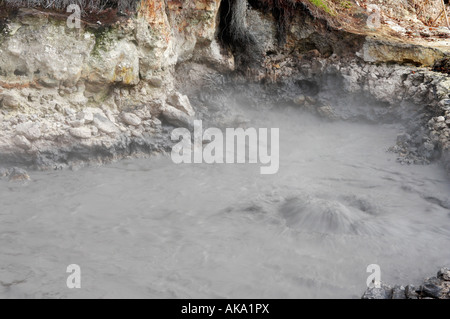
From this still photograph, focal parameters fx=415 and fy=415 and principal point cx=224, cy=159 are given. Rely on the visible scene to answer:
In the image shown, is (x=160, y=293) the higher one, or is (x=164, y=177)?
(x=164, y=177)

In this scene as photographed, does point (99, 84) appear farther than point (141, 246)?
Yes

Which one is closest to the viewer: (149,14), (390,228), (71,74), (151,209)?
(390,228)

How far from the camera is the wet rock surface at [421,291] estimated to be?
3.18 metres

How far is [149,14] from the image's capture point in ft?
22.5

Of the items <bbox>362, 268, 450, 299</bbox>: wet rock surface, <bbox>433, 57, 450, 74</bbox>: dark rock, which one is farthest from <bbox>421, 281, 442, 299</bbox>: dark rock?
<bbox>433, 57, 450, 74</bbox>: dark rock

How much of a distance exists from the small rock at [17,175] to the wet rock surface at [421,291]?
174 inches

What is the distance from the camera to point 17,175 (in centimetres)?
546

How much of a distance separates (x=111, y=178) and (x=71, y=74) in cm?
176

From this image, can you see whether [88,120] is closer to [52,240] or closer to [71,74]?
[71,74]

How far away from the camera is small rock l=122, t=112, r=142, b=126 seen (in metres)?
6.77

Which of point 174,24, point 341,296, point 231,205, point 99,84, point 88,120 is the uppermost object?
point 174,24

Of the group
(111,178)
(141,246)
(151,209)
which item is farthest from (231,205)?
(111,178)

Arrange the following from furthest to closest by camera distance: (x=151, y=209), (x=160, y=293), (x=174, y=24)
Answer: (x=174, y=24)
(x=151, y=209)
(x=160, y=293)

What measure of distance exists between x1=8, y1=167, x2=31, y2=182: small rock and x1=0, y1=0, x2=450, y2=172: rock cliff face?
1.16ft
